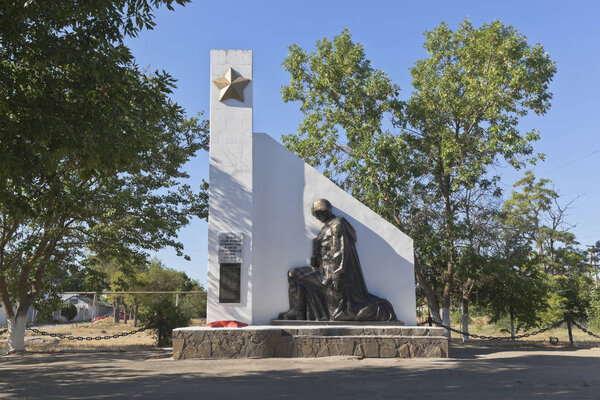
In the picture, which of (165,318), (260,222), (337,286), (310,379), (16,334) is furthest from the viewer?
(165,318)

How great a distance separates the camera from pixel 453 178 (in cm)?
1478

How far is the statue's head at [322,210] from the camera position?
1079 cm

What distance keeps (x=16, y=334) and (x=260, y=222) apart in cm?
689

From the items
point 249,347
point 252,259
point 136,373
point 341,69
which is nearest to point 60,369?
point 136,373

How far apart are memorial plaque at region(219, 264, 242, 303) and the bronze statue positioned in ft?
3.65

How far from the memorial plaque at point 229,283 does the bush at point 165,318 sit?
12.1ft

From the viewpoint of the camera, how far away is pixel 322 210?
10.8 meters

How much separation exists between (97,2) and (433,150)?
11574 millimetres

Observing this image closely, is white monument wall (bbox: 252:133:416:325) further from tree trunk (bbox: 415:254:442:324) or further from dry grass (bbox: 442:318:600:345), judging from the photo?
dry grass (bbox: 442:318:600:345)

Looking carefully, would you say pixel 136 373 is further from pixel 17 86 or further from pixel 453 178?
pixel 453 178

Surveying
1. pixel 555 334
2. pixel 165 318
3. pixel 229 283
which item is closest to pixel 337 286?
pixel 229 283

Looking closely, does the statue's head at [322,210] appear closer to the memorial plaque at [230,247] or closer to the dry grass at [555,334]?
the memorial plaque at [230,247]

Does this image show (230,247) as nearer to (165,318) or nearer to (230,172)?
(230,172)

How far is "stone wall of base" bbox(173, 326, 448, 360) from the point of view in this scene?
29.5 ft
